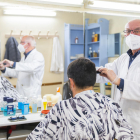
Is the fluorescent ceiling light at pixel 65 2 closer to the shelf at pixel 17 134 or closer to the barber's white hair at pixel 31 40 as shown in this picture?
the barber's white hair at pixel 31 40

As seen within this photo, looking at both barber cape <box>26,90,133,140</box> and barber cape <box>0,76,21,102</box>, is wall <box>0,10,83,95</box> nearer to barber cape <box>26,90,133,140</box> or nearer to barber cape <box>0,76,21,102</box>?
barber cape <box>0,76,21,102</box>

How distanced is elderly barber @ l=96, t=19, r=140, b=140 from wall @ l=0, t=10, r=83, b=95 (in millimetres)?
681

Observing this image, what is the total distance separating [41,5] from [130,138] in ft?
6.15

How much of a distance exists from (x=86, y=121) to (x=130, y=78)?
925 mm

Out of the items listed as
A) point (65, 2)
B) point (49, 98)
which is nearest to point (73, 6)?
point (65, 2)

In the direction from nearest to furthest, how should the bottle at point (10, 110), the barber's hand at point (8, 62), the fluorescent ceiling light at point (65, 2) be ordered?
the bottle at point (10, 110)
the barber's hand at point (8, 62)
the fluorescent ceiling light at point (65, 2)

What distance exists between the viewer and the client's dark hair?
1.22m

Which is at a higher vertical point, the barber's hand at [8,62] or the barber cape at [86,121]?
the barber's hand at [8,62]

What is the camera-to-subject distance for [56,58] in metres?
2.46

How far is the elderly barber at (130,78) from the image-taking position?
166 centimetres

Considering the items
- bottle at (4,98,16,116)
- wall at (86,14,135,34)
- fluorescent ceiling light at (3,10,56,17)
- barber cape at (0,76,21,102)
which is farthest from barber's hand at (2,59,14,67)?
wall at (86,14,135,34)

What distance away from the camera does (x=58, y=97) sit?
7.88ft

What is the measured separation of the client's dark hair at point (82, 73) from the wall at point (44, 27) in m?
1.21

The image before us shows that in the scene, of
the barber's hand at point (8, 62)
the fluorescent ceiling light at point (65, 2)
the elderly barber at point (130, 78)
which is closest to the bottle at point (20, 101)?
the barber's hand at point (8, 62)
